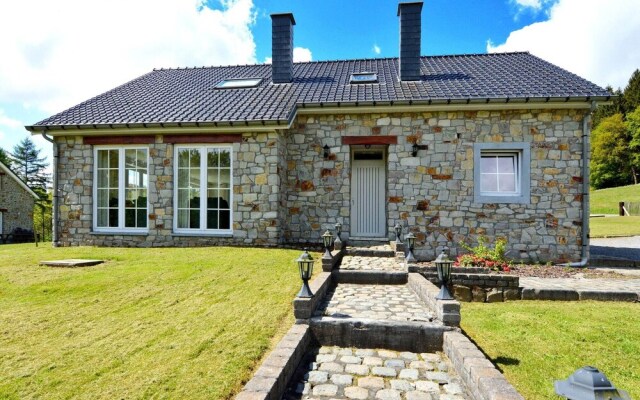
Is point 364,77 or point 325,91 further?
point 364,77

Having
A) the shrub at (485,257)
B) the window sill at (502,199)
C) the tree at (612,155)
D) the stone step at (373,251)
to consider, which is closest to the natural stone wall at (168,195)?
the stone step at (373,251)

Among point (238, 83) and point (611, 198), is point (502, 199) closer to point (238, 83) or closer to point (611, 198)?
point (238, 83)

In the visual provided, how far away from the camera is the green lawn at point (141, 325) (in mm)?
2875

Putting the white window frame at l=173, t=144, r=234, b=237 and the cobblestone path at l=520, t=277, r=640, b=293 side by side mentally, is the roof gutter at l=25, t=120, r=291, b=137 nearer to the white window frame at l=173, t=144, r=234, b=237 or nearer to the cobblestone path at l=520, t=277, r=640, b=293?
the white window frame at l=173, t=144, r=234, b=237

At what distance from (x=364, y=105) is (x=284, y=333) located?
6.59m

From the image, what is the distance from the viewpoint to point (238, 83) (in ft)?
A: 38.8

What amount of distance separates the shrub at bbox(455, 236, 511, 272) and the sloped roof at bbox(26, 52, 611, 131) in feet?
11.6

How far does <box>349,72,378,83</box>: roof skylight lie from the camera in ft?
35.6

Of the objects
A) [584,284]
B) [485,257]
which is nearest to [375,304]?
[485,257]

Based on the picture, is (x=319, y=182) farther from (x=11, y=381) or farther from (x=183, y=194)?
(x=11, y=381)

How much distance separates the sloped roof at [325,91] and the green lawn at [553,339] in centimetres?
534

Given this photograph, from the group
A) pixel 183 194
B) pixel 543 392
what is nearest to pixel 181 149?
pixel 183 194

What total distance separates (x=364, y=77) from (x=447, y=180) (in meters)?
4.51

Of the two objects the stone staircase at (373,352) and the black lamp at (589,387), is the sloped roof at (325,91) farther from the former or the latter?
the black lamp at (589,387)
